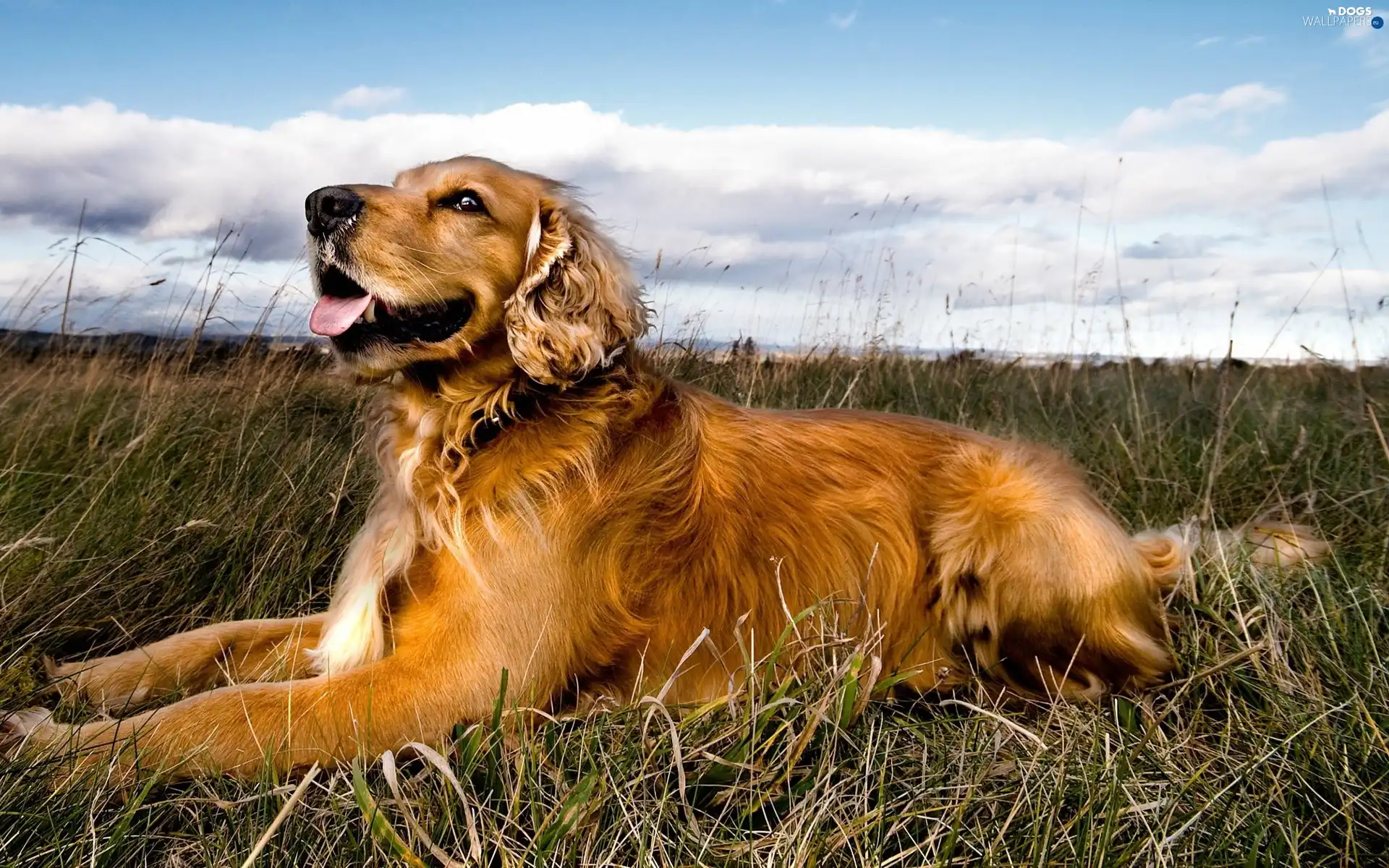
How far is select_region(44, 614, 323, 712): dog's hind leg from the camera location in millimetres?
2812

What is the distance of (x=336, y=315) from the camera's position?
2777 millimetres

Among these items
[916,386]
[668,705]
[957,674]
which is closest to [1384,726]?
[957,674]

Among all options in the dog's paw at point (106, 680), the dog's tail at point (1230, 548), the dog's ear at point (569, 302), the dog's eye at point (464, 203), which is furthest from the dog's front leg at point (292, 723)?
the dog's tail at point (1230, 548)

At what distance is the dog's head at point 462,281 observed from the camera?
108 inches

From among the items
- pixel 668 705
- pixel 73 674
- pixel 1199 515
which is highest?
pixel 1199 515

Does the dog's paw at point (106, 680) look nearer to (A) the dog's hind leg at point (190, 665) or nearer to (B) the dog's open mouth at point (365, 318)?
(A) the dog's hind leg at point (190, 665)

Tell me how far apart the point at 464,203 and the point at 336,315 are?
0.50 meters

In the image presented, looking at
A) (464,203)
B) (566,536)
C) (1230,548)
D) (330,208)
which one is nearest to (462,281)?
(464,203)

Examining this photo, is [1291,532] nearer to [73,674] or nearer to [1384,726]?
[1384,726]

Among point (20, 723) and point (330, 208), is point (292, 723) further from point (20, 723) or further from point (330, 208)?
point (330, 208)

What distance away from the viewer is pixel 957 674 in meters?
3.15

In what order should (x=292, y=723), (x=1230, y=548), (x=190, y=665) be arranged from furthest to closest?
(x=1230, y=548)
(x=190, y=665)
(x=292, y=723)

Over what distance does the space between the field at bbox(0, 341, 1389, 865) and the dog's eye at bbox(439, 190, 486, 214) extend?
56.5 inches

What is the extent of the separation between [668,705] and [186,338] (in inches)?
155
